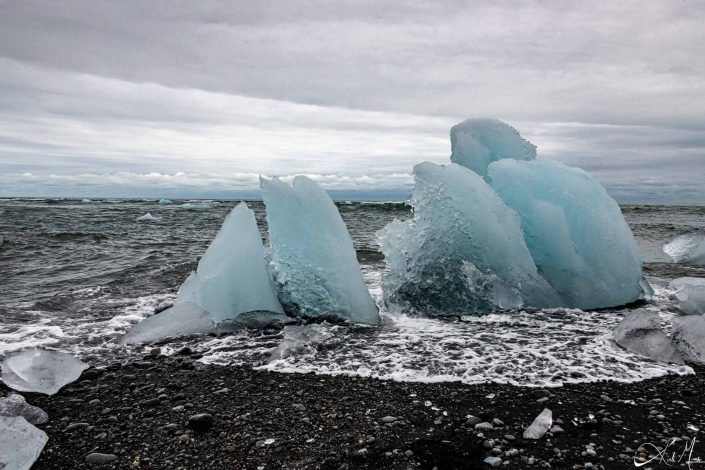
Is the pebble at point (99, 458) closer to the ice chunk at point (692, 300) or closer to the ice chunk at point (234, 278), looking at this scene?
the ice chunk at point (234, 278)

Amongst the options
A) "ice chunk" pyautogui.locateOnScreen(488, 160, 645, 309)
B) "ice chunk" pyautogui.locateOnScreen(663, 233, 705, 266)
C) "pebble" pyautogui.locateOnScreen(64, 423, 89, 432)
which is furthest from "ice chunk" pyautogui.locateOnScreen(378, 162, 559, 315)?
"ice chunk" pyautogui.locateOnScreen(663, 233, 705, 266)

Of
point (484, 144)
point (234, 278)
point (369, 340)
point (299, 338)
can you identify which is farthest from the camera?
point (484, 144)

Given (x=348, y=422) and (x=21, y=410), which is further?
(x=21, y=410)

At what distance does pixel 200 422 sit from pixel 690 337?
420 centimetres

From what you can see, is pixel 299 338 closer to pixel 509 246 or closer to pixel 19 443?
pixel 19 443

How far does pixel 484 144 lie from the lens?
26.2ft

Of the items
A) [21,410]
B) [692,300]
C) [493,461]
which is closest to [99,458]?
[21,410]

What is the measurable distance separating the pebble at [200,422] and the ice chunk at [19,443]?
0.80 metres

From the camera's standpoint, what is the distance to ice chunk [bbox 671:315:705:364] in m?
4.37

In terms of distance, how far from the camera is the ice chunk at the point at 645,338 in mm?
4356

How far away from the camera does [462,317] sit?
6082 mm

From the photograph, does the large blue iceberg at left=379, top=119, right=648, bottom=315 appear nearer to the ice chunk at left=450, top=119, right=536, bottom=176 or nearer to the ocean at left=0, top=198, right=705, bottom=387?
the ocean at left=0, top=198, right=705, bottom=387

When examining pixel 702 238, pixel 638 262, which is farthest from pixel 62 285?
pixel 702 238

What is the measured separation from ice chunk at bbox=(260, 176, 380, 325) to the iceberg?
239 mm
